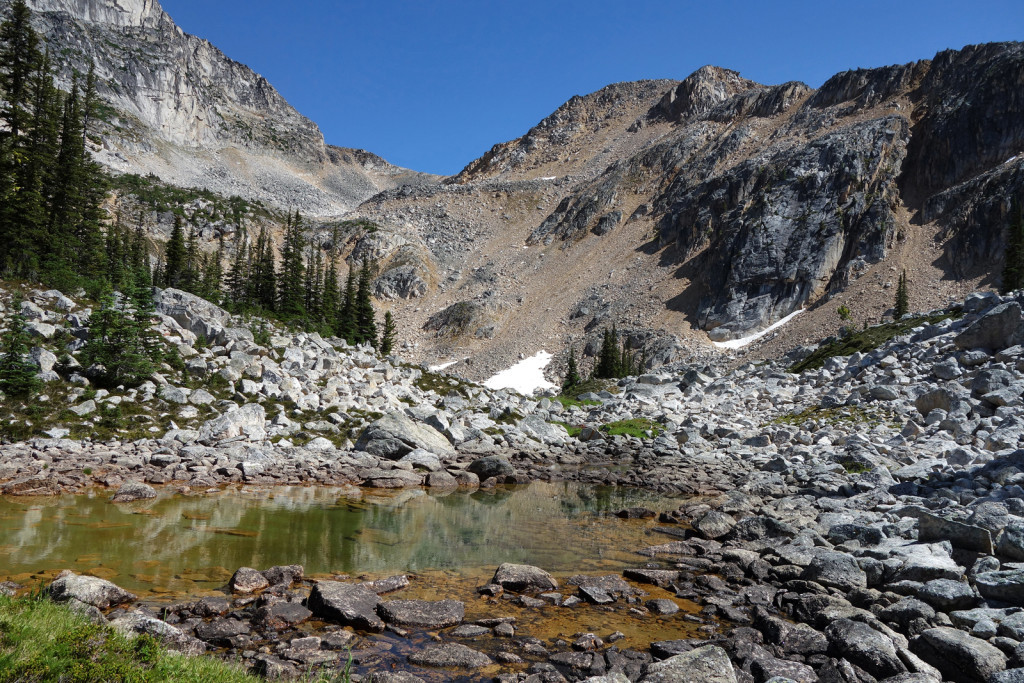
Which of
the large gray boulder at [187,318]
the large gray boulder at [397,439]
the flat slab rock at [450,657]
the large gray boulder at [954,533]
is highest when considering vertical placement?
the large gray boulder at [187,318]

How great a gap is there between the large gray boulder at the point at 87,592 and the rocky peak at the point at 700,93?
608ft

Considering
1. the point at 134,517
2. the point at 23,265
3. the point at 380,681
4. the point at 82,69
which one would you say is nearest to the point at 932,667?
the point at 380,681

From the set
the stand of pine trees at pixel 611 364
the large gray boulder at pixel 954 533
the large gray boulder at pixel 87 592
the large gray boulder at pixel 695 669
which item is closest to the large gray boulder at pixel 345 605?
the large gray boulder at pixel 87 592

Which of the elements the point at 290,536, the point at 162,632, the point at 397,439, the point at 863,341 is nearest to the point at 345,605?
the point at 162,632

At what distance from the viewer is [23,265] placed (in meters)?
26.1

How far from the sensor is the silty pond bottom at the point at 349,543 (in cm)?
966

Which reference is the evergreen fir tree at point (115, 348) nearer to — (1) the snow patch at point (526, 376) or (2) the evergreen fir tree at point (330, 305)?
(2) the evergreen fir tree at point (330, 305)

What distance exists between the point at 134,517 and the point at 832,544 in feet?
56.0

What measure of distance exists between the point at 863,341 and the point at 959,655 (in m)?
45.5

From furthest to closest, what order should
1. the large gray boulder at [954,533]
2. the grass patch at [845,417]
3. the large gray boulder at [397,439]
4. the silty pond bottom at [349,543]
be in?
the grass patch at [845,417], the large gray boulder at [397,439], the large gray boulder at [954,533], the silty pond bottom at [349,543]

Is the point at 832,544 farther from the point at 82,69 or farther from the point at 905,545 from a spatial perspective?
the point at 82,69

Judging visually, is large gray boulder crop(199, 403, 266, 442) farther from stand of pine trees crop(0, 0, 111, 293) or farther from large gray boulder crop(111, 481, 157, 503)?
stand of pine trees crop(0, 0, 111, 293)

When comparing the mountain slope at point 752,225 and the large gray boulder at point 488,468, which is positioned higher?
the mountain slope at point 752,225

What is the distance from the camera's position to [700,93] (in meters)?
172
